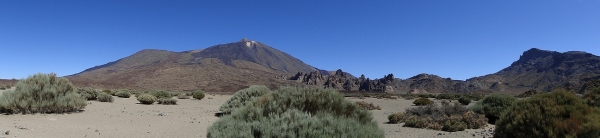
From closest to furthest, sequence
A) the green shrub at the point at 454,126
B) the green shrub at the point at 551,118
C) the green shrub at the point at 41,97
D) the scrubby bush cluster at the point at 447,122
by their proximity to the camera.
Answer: the green shrub at the point at 551,118 → the green shrub at the point at 454,126 → the scrubby bush cluster at the point at 447,122 → the green shrub at the point at 41,97

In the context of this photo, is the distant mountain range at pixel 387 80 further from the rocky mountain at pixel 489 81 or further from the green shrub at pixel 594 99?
the green shrub at pixel 594 99

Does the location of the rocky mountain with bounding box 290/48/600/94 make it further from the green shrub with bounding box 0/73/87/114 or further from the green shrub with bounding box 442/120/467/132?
the green shrub with bounding box 0/73/87/114

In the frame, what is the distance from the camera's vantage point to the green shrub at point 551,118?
6078 mm

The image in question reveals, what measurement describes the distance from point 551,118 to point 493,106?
928 cm

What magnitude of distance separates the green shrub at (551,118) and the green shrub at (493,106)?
23.9 feet

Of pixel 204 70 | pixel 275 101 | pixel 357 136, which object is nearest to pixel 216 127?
pixel 275 101

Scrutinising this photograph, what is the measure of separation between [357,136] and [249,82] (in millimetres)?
86648

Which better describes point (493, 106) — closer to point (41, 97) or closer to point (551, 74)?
point (41, 97)

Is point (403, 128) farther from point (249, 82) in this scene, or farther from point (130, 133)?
point (249, 82)

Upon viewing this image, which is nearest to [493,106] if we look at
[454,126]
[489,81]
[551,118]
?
[454,126]

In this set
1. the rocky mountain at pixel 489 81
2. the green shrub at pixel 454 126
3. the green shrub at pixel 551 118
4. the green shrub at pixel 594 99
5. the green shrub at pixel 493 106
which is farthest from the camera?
the rocky mountain at pixel 489 81

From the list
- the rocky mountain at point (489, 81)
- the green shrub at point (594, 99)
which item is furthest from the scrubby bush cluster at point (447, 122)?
the rocky mountain at point (489, 81)

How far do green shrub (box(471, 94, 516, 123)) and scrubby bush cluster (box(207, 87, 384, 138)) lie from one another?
10350 mm

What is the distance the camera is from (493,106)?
15.0m
